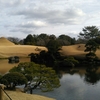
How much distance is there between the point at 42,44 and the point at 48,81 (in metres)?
55.3

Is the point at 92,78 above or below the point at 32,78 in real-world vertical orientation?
below

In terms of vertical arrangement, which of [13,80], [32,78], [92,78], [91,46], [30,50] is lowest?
[92,78]

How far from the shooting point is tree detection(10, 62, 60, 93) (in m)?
14.0

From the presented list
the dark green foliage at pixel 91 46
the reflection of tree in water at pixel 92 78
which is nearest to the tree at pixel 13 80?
the reflection of tree in water at pixel 92 78

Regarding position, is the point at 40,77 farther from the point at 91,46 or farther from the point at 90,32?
the point at 90,32

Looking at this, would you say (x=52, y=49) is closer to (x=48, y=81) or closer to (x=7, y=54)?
(x=7, y=54)

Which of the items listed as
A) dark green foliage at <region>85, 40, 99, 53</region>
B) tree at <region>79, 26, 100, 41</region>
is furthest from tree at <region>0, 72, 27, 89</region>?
tree at <region>79, 26, 100, 41</region>

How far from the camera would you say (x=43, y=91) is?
13586 millimetres

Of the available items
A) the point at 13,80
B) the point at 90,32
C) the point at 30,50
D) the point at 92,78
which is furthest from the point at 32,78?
the point at 90,32

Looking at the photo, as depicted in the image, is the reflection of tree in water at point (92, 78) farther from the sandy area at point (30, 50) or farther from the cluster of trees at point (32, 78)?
the sandy area at point (30, 50)

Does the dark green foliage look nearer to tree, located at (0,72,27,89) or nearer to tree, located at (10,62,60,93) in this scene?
tree, located at (10,62,60,93)

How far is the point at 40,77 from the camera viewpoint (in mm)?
14227

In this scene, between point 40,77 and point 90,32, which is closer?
point 40,77

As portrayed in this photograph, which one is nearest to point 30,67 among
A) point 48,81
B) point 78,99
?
point 48,81
